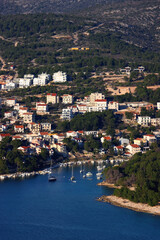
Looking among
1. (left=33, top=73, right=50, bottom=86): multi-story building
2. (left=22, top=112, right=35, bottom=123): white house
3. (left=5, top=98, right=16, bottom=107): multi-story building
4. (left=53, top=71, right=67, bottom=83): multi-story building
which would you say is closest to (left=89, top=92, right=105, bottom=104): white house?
(left=22, top=112, right=35, bottom=123): white house

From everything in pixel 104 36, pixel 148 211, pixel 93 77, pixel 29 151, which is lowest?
pixel 148 211

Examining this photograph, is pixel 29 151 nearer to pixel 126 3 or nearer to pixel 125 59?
pixel 125 59

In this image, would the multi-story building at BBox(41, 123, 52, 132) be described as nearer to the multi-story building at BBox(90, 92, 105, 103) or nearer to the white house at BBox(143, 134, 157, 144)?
the multi-story building at BBox(90, 92, 105, 103)

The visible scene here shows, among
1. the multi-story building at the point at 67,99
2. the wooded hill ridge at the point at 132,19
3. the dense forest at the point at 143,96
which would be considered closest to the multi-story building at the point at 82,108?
the multi-story building at the point at 67,99

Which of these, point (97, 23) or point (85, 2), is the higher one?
point (85, 2)

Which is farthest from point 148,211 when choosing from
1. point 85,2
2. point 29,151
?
point 85,2

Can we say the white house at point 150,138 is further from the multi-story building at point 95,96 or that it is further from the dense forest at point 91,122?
the multi-story building at point 95,96

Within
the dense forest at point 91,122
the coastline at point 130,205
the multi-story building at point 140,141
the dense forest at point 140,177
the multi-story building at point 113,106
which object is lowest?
the coastline at point 130,205
